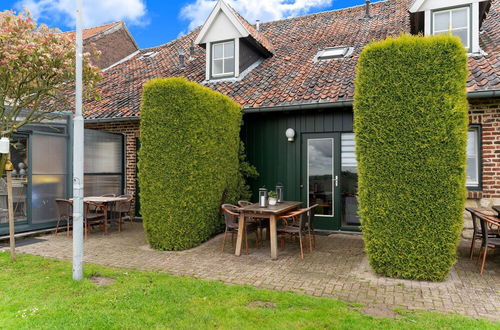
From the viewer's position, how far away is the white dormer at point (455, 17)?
7867mm

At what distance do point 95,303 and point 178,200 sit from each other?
2535 mm

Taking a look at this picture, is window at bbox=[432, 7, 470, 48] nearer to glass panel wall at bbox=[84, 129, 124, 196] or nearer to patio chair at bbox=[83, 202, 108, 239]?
glass panel wall at bbox=[84, 129, 124, 196]

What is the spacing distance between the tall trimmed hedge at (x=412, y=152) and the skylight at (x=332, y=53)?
192 inches

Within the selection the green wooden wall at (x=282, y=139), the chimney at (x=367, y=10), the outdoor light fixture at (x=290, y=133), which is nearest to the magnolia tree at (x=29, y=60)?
the green wooden wall at (x=282, y=139)

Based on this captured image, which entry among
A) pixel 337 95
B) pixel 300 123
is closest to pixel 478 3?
pixel 337 95

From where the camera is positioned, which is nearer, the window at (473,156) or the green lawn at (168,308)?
the green lawn at (168,308)

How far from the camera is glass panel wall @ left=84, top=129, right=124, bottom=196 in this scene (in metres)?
9.03

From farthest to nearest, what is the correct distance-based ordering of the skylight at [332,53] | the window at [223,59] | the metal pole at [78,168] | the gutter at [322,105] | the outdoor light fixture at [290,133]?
the window at [223,59] → the skylight at [332,53] → the outdoor light fixture at [290,133] → the gutter at [322,105] → the metal pole at [78,168]

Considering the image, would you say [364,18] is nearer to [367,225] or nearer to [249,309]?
→ [367,225]

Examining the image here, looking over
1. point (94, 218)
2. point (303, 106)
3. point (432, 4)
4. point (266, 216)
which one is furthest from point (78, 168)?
point (432, 4)

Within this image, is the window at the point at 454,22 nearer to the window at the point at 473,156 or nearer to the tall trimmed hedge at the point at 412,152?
the window at the point at 473,156

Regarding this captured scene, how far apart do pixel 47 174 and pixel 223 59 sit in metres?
5.51

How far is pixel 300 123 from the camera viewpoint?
8336mm

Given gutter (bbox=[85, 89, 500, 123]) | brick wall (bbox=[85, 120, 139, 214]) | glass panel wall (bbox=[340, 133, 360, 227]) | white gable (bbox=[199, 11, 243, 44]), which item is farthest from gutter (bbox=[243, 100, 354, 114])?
brick wall (bbox=[85, 120, 139, 214])
